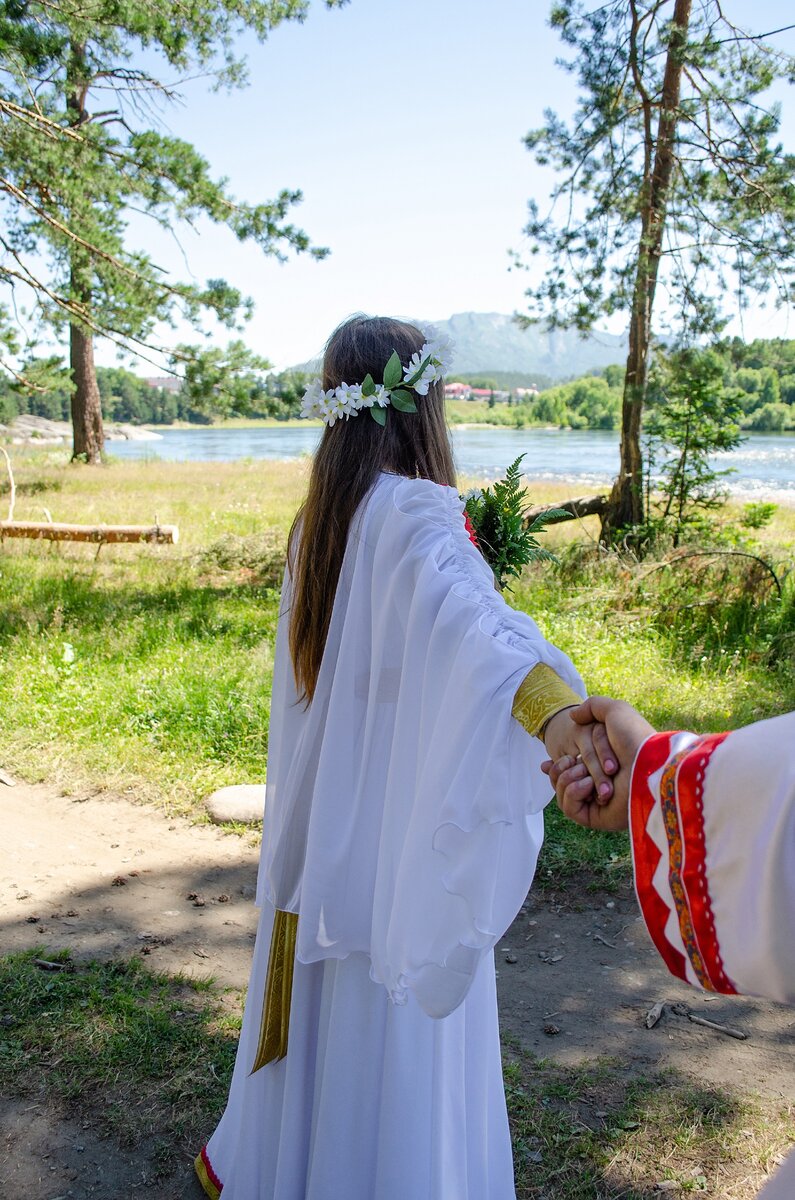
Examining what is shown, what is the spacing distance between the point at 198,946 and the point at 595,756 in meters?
3.01

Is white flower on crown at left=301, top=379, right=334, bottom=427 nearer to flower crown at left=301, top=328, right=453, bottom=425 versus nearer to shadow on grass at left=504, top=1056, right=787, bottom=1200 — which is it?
flower crown at left=301, top=328, right=453, bottom=425

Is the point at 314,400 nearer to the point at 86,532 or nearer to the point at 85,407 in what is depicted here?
the point at 86,532

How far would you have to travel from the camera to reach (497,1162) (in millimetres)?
2271

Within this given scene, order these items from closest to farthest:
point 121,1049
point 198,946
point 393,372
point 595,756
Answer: point 595,756 < point 393,372 < point 121,1049 < point 198,946

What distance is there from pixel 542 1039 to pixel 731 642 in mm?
5085

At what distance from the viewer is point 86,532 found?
11.1 meters

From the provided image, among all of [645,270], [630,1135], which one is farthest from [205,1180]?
[645,270]

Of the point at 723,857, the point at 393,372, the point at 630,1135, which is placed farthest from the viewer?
the point at 630,1135

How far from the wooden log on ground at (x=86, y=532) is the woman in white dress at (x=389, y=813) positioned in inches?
374

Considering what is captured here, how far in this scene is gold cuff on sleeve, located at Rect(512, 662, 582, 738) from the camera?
5.19 ft

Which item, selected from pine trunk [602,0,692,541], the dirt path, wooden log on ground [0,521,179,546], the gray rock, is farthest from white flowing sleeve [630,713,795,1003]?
wooden log on ground [0,521,179,546]

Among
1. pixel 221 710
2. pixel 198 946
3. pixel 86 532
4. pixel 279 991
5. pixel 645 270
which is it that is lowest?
pixel 198 946

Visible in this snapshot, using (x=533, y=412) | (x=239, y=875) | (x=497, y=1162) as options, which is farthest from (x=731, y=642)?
(x=533, y=412)

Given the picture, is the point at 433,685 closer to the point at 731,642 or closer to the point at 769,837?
the point at 769,837
